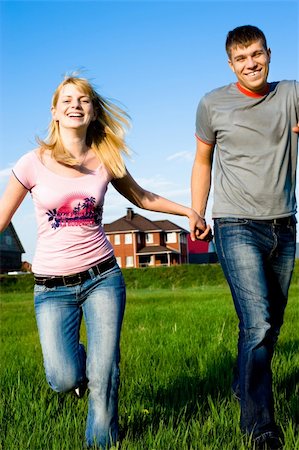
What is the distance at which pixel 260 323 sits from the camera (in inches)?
165

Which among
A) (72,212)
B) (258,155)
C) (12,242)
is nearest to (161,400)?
(72,212)

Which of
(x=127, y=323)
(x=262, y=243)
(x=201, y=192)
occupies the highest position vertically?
(x=201, y=192)

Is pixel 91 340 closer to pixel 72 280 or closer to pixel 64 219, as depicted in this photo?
pixel 72 280

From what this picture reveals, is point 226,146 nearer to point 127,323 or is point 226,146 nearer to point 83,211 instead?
point 83,211

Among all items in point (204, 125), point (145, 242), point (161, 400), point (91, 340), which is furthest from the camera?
point (145, 242)

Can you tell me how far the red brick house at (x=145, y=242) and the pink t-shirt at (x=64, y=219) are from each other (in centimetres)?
7100

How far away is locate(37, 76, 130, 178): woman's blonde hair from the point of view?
434cm

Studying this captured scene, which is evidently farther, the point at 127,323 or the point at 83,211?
the point at 127,323

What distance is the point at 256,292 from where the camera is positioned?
13.9 ft

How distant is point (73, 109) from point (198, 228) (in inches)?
42.6

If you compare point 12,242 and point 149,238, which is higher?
point 12,242

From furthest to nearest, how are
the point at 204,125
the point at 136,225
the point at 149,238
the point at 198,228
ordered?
the point at 149,238 < the point at 136,225 < the point at 204,125 < the point at 198,228

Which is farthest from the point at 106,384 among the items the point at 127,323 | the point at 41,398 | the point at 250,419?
the point at 127,323

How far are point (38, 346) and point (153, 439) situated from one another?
15.3 feet
